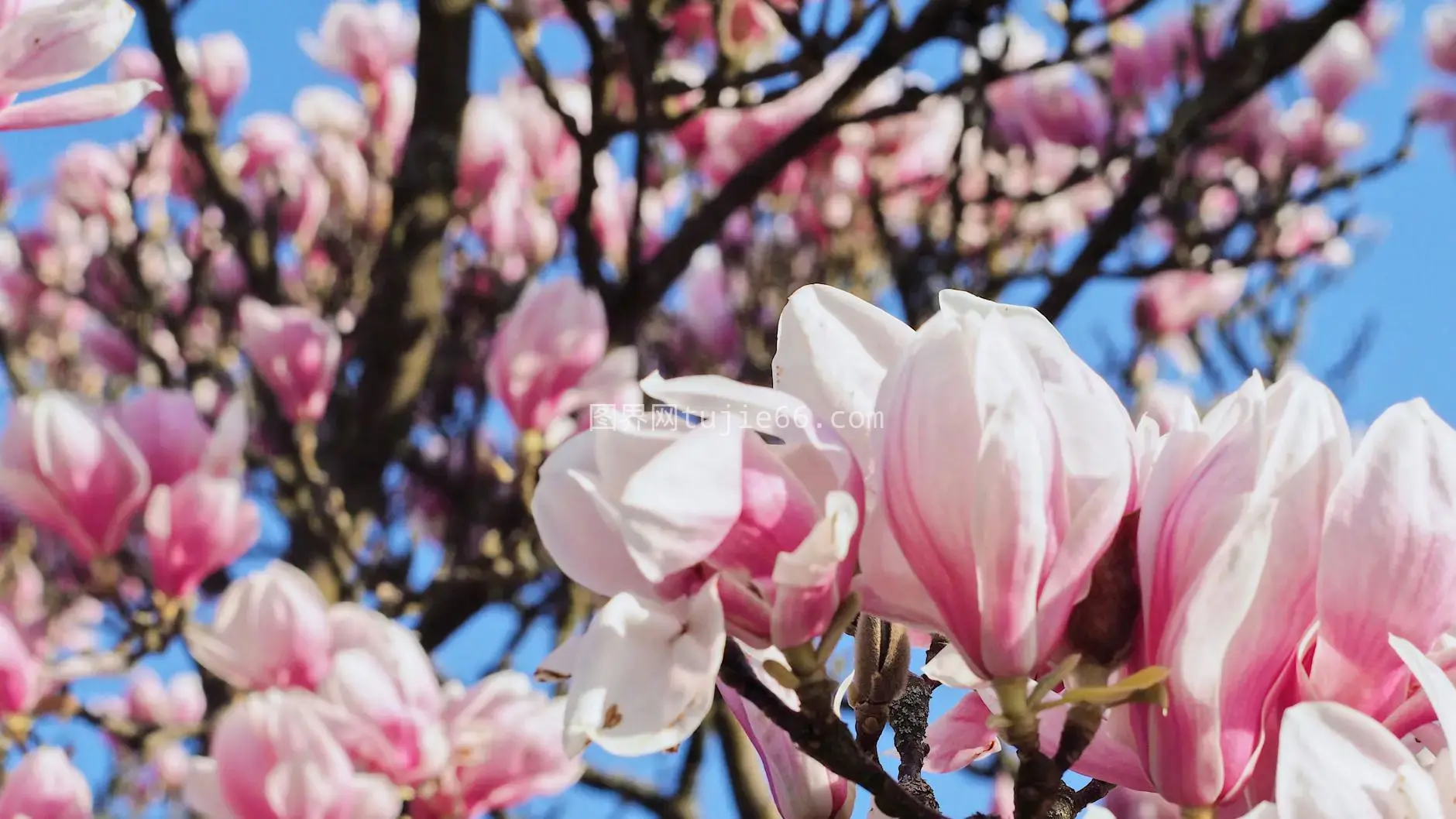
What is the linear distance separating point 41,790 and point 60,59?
Result: 1156mm

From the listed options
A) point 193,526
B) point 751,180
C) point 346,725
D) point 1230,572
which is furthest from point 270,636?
point 1230,572

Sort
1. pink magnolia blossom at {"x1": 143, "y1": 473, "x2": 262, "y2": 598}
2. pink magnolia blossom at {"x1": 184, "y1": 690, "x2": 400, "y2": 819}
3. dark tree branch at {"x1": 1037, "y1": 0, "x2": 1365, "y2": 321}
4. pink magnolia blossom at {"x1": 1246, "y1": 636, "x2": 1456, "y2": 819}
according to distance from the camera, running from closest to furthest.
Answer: pink magnolia blossom at {"x1": 1246, "y1": 636, "x2": 1456, "y2": 819} < pink magnolia blossom at {"x1": 184, "y1": 690, "x2": 400, "y2": 819} < pink magnolia blossom at {"x1": 143, "y1": 473, "x2": 262, "y2": 598} < dark tree branch at {"x1": 1037, "y1": 0, "x2": 1365, "y2": 321}

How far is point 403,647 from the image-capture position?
158 centimetres

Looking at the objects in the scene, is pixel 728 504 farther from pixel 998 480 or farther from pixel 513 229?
pixel 513 229

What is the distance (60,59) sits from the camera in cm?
79

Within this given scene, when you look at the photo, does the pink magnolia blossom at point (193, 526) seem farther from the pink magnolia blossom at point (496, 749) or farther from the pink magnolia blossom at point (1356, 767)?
the pink magnolia blossom at point (1356, 767)

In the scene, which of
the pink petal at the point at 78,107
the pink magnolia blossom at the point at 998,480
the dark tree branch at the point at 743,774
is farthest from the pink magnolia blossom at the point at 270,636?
the pink magnolia blossom at the point at 998,480

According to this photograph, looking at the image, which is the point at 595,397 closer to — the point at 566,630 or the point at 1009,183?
the point at 566,630

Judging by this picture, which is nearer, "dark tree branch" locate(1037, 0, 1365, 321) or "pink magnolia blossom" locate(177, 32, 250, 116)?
"dark tree branch" locate(1037, 0, 1365, 321)

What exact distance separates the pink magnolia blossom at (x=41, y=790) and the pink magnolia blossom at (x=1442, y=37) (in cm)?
348

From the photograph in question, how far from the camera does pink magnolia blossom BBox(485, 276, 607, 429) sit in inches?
89.9

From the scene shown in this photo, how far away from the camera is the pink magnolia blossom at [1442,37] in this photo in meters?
3.39

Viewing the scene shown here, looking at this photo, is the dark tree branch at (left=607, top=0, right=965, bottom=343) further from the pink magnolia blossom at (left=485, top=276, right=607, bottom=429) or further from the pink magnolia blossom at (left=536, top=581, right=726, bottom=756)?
the pink magnolia blossom at (left=536, top=581, right=726, bottom=756)

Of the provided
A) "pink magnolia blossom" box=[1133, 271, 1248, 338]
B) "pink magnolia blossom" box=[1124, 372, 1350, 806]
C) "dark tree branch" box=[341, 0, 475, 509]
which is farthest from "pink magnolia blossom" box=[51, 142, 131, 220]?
"pink magnolia blossom" box=[1124, 372, 1350, 806]
